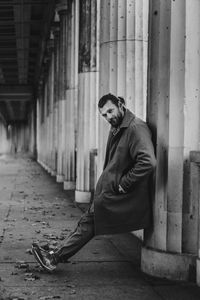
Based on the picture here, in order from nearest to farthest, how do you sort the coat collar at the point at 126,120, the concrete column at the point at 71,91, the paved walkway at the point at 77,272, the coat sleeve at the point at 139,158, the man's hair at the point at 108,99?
the paved walkway at the point at 77,272, the coat sleeve at the point at 139,158, the man's hair at the point at 108,99, the coat collar at the point at 126,120, the concrete column at the point at 71,91

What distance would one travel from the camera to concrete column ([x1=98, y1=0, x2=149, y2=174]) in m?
9.44

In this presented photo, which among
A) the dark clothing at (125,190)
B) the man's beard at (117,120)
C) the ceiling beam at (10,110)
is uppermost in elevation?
the man's beard at (117,120)

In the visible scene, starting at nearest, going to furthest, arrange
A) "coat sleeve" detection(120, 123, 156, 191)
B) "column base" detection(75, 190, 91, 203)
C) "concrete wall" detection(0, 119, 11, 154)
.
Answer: "coat sleeve" detection(120, 123, 156, 191)
"column base" detection(75, 190, 91, 203)
"concrete wall" detection(0, 119, 11, 154)

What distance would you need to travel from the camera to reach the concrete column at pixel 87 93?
13633mm

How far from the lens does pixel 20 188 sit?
1805 centimetres

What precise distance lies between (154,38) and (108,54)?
3656 millimetres

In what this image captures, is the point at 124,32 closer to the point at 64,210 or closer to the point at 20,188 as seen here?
the point at 64,210

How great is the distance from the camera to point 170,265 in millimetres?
5863

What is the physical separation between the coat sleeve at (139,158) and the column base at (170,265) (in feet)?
2.66

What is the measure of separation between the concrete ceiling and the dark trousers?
17778 mm

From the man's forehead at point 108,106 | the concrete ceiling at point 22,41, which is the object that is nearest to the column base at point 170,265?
the man's forehead at point 108,106

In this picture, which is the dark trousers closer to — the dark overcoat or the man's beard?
the dark overcoat

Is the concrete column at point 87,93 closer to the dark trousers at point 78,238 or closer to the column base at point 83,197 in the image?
the column base at point 83,197

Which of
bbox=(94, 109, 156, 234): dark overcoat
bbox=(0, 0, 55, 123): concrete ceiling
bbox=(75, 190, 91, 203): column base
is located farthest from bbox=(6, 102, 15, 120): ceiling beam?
bbox=(94, 109, 156, 234): dark overcoat
